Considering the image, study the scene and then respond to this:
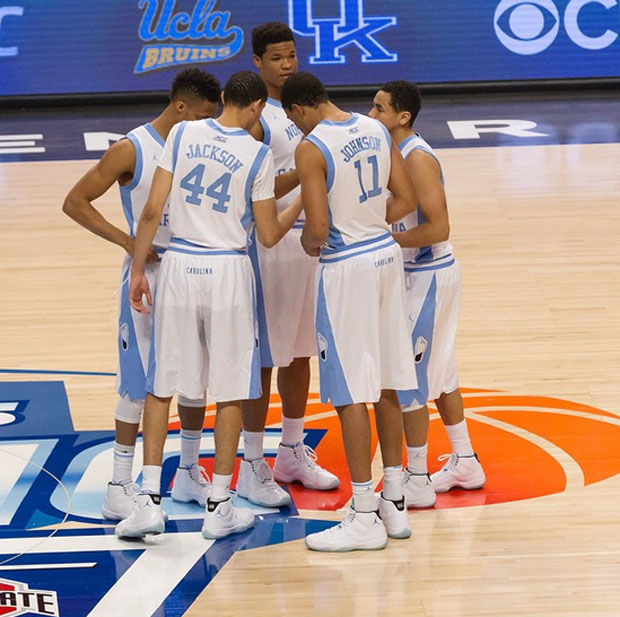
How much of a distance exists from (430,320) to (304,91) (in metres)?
1.06

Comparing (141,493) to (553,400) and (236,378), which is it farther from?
(553,400)

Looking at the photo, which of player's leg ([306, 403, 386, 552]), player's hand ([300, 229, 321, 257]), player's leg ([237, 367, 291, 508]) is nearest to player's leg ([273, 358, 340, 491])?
player's leg ([237, 367, 291, 508])

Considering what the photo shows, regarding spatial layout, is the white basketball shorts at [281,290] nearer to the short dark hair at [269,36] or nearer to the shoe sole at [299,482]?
the shoe sole at [299,482]

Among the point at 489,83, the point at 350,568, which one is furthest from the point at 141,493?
the point at 489,83

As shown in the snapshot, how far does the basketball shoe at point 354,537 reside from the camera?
436 cm

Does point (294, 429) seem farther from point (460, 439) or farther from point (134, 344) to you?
point (134, 344)

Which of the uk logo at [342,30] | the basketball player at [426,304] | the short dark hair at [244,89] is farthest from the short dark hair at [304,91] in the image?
the uk logo at [342,30]

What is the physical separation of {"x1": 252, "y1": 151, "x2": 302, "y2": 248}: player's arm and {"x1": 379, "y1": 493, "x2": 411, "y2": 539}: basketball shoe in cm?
107

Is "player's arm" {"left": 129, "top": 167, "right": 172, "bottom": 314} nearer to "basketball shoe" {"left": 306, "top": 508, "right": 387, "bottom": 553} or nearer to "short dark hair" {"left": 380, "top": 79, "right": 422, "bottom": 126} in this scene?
"short dark hair" {"left": 380, "top": 79, "right": 422, "bottom": 126}

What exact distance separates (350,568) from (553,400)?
6.29 ft

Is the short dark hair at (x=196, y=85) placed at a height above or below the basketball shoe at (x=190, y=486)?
above

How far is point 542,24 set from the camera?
13.2 m

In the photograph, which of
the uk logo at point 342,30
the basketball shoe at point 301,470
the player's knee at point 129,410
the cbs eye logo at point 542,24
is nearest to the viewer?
the player's knee at point 129,410

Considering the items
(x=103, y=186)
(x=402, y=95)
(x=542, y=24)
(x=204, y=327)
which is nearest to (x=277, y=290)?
(x=204, y=327)
